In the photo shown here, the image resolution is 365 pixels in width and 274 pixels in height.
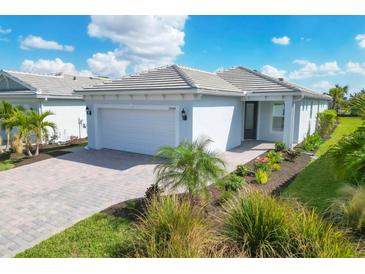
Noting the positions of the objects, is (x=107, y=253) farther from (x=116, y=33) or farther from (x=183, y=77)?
(x=116, y=33)

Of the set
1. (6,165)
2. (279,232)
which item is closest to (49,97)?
(6,165)

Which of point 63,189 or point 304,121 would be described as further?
point 304,121

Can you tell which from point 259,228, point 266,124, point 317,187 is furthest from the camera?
point 266,124

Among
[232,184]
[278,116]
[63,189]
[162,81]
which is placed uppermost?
[162,81]

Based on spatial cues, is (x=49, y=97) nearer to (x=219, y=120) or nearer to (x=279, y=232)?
(x=219, y=120)

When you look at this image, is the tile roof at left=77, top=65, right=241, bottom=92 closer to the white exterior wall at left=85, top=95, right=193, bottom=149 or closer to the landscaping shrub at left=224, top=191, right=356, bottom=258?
the white exterior wall at left=85, top=95, right=193, bottom=149

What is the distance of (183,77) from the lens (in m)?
11.6

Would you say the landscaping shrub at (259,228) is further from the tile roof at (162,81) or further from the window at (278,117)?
the window at (278,117)

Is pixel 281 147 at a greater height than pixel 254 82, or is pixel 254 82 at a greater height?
pixel 254 82

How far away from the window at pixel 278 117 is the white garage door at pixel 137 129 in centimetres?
785

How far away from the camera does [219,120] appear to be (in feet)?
41.9

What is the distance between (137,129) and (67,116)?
26.7 ft

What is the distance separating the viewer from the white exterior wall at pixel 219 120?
1120cm
